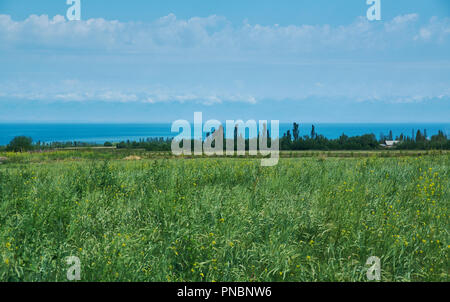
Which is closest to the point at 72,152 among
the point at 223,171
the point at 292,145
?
the point at 292,145

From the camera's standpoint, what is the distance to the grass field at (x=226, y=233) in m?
4.33

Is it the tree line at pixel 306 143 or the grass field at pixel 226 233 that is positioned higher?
the tree line at pixel 306 143

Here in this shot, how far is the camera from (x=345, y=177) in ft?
30.6

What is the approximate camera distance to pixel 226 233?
513 cm

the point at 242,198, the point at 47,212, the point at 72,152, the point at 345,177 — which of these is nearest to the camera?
the point at 47,212

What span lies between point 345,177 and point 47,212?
23.5ft

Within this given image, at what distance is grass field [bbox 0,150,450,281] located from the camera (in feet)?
14.2

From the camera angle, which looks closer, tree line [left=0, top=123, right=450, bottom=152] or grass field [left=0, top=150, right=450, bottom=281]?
grass field [left=0, top=150, right=450, bottom=281]

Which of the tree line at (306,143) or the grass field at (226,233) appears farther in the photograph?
the tree line at (306,143)

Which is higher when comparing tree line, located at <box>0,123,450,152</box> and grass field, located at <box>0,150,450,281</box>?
tree line, located at <box>0,123,450,152</box>

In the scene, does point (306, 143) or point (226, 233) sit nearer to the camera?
point (226, 233)
